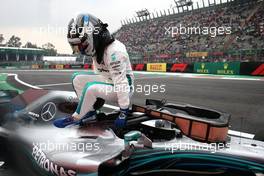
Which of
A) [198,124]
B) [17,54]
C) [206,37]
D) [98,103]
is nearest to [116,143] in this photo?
[98,103]

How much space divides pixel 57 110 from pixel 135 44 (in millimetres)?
42660

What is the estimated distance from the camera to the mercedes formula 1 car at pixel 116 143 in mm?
2590

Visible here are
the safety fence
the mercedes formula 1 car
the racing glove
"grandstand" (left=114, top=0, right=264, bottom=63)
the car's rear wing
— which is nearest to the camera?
the mercedes formula 1 car

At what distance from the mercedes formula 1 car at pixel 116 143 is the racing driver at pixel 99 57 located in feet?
0.47

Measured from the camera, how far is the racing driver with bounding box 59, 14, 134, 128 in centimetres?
296

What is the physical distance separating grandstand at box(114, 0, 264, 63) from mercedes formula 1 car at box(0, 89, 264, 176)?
18.6 metres

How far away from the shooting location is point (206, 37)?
3466 centimetres

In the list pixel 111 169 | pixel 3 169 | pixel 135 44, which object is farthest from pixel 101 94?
pixel 135 44

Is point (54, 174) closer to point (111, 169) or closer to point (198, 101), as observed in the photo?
point (111, 169)

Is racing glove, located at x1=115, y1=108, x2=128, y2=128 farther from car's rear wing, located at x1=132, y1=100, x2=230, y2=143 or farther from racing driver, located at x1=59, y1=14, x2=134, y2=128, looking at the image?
car's rear wing, located at x1=132, y1=100, x2=230, y2=143

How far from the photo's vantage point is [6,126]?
10.2ft

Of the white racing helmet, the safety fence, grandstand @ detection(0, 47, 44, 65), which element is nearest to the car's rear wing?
the white racing helmet

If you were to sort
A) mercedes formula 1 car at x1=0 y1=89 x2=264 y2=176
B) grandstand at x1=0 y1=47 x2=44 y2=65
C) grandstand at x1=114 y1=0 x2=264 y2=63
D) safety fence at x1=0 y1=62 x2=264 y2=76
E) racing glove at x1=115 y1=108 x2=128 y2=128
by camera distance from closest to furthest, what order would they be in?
mercedes formula 1 car at x1=0 y1=89 x2=264 y2=176 → racing glove at x1=115 y1=108 x2=128 y2=128 → safety fence at x1=0 y1=62 x2=264 y2=76 → grandstand at x1=114 y1=0 x2=264 y2=63 → grandstand at x1=0 y1=47 x2=44 y2=65

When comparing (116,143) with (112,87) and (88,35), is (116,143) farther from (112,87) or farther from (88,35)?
(88,35)
